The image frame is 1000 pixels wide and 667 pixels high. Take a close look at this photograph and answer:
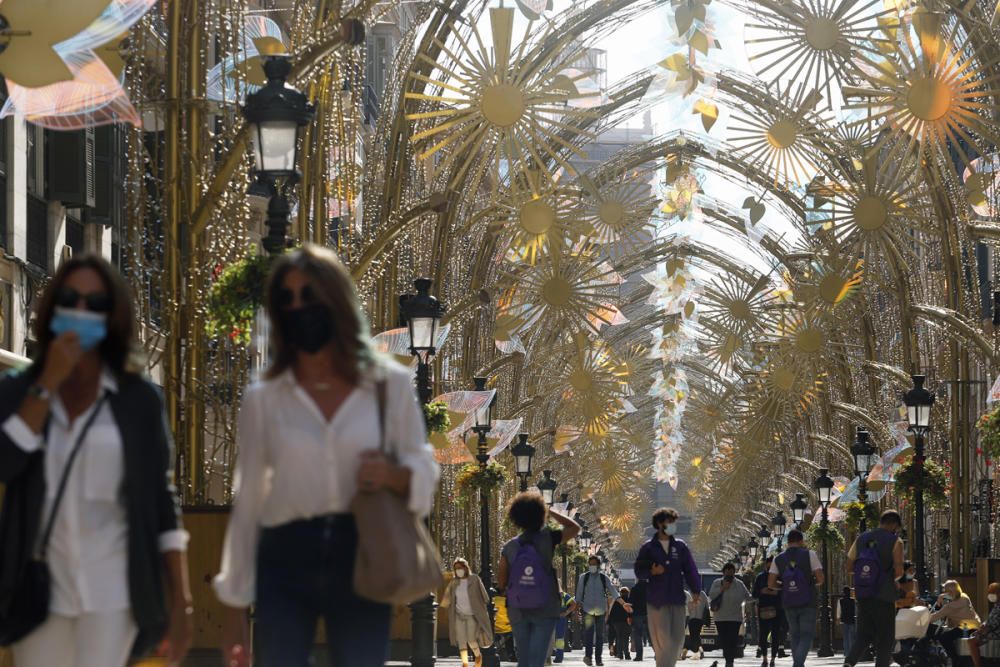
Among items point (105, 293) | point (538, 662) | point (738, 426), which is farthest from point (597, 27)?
point (738, 426)

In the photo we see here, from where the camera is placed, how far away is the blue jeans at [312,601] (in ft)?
20.0

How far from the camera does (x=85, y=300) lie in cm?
641

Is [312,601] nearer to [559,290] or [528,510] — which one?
[528,510]

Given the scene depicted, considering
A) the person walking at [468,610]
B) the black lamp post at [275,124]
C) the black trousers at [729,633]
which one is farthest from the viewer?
the black trousers at [729,633]

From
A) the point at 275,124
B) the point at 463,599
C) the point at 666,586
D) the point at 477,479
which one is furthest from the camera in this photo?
the point at 477,479

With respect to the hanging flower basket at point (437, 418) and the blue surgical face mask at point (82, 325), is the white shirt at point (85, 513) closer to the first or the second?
the blue surgical face mask at point (82, 325)

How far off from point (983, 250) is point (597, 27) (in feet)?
71.6

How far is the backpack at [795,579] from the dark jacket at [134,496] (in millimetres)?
17229

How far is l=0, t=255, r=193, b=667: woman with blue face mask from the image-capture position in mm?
6031

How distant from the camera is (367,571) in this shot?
599 centimetres

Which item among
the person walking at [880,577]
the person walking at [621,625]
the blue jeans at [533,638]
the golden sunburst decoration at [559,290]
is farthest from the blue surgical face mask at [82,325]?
the person walking at [621,625]

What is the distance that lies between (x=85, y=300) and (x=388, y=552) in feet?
4.48

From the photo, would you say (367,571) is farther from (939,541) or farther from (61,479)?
(939,541)

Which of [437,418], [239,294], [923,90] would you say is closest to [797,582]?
[437,418]
